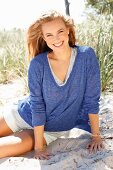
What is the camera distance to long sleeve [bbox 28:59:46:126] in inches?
112

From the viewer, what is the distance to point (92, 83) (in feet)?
9.37

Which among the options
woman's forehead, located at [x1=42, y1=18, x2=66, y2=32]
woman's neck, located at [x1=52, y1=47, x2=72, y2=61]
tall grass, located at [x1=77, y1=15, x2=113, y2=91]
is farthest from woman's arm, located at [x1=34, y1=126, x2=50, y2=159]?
tall grass, located at [x1=77, y1=15, x2=113, y2=91]

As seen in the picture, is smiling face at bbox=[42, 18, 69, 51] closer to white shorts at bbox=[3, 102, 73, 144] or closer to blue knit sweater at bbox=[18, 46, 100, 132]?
blue knit sweater at bbox=[18, 46, 100, 132]

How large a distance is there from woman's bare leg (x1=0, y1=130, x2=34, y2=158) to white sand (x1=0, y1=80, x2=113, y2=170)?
0.18ft

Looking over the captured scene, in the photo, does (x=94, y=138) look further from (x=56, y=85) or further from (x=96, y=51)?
(x=96, y=51)

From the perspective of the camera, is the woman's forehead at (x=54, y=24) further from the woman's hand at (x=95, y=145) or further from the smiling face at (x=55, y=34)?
the woman's hand at (x=95, y=145)

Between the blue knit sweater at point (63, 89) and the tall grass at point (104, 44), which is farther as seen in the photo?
the tall grass at point (104, 44)

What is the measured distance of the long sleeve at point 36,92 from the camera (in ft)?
9.34

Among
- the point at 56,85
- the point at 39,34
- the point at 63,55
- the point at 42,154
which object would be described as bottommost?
the point at 42,154

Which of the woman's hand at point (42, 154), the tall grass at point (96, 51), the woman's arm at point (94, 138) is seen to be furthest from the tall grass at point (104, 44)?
the woman's hand at point (42, 154)

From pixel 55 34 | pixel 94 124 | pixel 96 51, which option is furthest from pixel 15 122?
pixel 96 51

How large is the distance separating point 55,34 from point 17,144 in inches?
33.7

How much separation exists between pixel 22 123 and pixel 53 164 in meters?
0.56

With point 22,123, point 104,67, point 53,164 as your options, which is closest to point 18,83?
point 104,67
